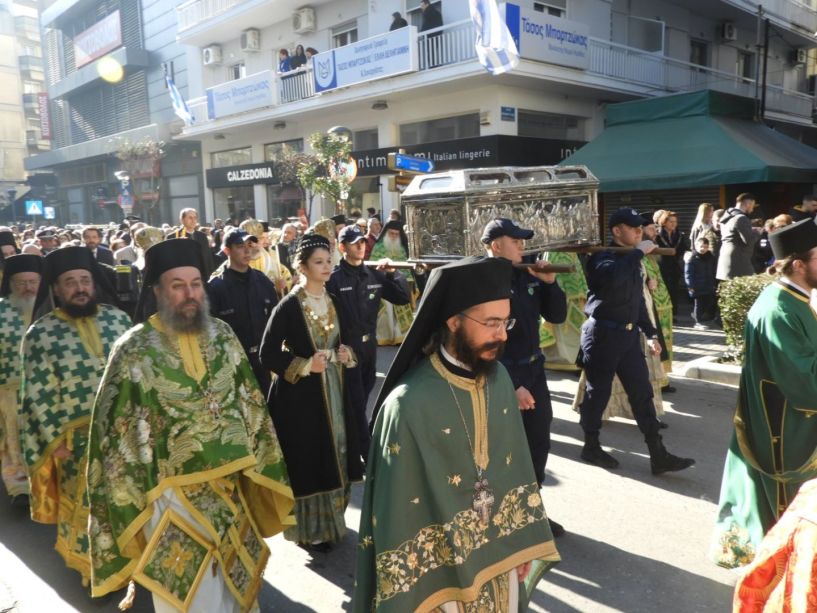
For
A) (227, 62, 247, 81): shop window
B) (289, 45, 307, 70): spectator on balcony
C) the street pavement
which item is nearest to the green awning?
the street pavement

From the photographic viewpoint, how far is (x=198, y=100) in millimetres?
24281

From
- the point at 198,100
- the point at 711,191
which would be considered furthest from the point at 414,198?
the point at 198,100

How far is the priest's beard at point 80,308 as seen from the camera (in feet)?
13.4

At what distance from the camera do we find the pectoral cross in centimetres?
255

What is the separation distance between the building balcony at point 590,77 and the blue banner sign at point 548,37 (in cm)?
21

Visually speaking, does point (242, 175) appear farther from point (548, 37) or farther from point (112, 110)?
point (112, 110)

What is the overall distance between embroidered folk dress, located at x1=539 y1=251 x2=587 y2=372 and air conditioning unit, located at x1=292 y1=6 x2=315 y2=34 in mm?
15117

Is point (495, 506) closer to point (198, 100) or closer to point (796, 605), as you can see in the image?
point (796, 605)

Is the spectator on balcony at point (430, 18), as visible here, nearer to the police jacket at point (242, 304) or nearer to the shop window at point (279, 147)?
the shop window at point (279, 147)

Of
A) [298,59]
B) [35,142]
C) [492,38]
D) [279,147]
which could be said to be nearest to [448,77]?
[492,38]

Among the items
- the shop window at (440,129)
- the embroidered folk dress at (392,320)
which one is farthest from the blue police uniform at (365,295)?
the shop window at (440,129)

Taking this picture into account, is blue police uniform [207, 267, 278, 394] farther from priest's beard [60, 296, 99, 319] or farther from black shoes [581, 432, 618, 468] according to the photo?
black shoes [581, 432, 618, 468]

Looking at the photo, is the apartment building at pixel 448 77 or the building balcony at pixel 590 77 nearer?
the building balcony at pixel 590 77

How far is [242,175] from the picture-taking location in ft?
79.2
